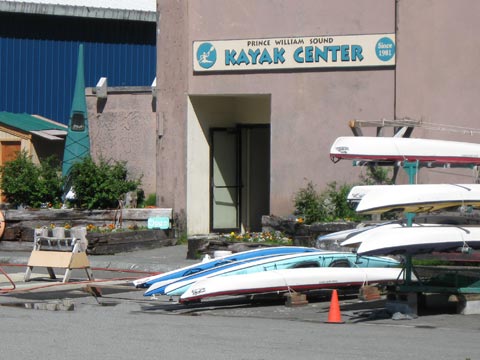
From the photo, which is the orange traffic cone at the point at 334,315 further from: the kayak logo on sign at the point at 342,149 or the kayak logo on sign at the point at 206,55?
the kayak logo on sign at the point at 206,55

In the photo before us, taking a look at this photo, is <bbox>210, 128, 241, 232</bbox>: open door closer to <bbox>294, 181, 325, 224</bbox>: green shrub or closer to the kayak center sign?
the kayak center sign

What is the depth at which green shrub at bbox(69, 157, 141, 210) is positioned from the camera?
24453 mm

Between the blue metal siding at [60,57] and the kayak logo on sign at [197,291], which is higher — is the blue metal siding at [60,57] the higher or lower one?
the higher one

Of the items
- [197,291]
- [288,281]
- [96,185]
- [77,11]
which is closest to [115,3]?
[77,11]

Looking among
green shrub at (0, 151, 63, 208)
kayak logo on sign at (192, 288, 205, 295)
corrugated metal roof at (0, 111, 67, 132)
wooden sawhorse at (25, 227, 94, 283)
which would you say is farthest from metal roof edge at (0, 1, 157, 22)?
kayak logo on sign at (192, 288, 205, 295)

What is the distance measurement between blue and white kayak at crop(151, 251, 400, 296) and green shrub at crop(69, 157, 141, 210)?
908cm

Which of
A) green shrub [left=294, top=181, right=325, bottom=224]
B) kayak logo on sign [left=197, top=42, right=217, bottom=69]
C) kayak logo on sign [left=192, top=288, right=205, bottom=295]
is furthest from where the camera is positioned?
kayak logo on sign [left=197, top=42, right=217, bottom=69]

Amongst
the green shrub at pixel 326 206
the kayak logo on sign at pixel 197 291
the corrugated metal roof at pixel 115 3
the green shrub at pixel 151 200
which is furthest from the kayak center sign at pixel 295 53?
the corrugated metal roof at pixel 115 3

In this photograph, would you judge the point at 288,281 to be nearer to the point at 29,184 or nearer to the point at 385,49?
the point at 385,49

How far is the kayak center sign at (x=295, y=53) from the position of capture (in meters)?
22.5

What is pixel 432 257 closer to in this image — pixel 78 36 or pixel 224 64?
pixel 224 64

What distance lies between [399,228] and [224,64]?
10.3m

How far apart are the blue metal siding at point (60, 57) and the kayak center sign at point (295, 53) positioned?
9.10 metres

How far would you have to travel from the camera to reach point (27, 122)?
1174 inches
